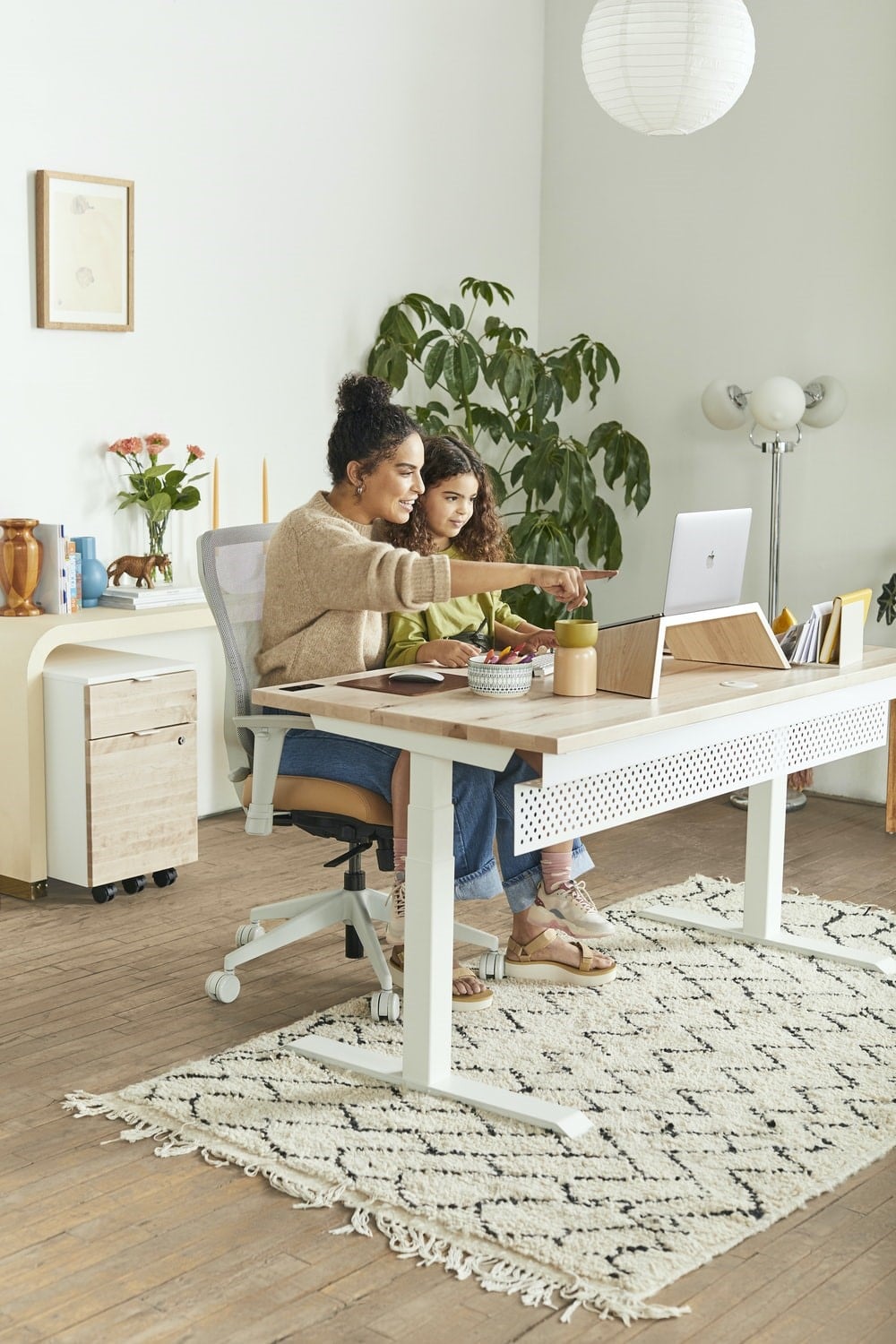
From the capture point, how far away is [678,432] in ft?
17.7

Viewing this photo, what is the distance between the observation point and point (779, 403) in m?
4.71

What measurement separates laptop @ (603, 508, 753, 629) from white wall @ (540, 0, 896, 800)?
6.91ft

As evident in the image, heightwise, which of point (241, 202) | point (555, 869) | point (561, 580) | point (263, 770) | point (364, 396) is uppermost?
point (241, 202)

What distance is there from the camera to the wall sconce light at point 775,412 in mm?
4723

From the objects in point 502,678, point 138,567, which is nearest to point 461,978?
point 502,678

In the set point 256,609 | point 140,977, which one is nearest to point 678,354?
point 256,609

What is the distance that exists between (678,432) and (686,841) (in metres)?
1.63

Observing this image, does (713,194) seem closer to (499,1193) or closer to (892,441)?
(892,441)

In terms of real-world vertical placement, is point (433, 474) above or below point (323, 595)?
above

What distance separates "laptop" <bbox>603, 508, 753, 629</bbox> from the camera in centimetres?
277

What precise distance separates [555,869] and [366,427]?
39.0 inches

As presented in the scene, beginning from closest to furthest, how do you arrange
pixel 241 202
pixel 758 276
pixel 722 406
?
pixel 241 202 < pixel 722 406 < pixel 758 276

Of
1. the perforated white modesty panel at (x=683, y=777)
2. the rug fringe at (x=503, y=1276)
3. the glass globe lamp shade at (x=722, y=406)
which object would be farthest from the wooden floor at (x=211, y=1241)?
the glass globe lamp shade at (x=722, y=406)

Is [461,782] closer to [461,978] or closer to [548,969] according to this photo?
[461,978]
